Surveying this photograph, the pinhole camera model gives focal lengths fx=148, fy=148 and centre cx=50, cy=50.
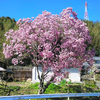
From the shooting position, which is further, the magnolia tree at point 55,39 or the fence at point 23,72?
the fence at point 23,72

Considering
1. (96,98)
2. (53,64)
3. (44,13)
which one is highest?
(44,13)

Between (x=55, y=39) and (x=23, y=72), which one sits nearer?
(x=55, y=39)

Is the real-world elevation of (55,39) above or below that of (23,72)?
above

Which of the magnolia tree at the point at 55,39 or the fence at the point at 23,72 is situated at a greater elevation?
the magnolia tree at the point at 55,39

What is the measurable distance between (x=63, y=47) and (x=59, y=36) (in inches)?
30.0

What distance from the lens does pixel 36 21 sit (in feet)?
26.3

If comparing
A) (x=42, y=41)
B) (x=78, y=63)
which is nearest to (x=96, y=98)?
(x=78, y=63)

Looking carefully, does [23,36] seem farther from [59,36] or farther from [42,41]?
[59,36]

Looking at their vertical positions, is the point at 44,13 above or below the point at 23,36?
above

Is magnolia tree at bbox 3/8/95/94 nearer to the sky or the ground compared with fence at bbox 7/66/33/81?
nearer to the sky

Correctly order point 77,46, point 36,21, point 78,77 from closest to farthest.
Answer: point 77,46 < point 36,21 < point 78,77

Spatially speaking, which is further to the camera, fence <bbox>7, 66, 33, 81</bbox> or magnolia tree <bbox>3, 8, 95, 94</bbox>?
fence <bbox>7, 66, 33, 81</bbox>

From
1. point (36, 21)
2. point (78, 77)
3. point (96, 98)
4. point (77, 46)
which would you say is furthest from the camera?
point (78, 77)

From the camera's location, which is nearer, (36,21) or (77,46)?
(77,46)
